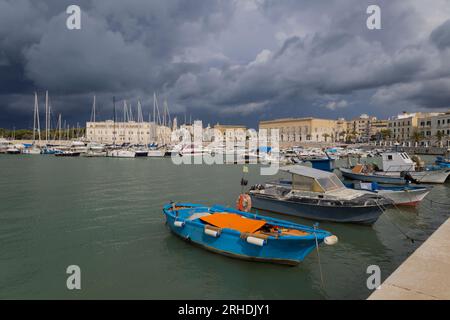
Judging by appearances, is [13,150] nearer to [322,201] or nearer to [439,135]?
[322,201]

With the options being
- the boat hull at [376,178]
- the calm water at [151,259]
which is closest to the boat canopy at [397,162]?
the boat hull at [376,178]

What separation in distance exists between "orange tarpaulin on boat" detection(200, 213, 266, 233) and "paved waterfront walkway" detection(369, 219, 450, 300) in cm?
520

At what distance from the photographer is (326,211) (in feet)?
55.9

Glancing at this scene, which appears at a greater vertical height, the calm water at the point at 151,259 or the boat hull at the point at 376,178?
the boat hull at the point at 376,178

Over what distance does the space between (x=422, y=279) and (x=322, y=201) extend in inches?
390

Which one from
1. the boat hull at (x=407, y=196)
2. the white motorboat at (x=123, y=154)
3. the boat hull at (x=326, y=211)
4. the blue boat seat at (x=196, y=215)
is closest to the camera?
the blue boat seat at (x=196, y=215)

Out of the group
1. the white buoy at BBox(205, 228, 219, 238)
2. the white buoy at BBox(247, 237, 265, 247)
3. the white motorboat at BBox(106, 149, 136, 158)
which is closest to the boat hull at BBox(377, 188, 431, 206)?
the white buoy at BBox(247, 237, 265, 247)

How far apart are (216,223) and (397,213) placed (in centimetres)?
1432

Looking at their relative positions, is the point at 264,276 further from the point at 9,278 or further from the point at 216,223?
the point at 9,278

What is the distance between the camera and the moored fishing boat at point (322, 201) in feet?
53.5

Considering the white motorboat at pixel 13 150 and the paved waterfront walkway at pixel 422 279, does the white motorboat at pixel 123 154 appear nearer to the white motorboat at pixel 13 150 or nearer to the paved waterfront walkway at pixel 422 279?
the white motorboat at pixel 13 150

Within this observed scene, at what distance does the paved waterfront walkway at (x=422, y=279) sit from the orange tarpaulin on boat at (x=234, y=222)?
205 inches

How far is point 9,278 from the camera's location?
1053cm
